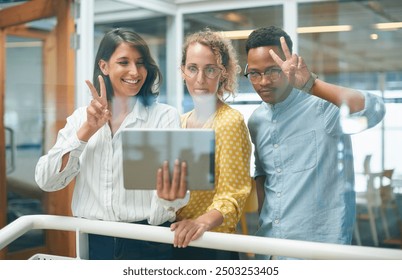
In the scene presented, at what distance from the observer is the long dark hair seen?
237 cm

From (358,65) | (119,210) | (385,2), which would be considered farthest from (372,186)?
(119,210)

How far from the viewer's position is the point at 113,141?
2383mm

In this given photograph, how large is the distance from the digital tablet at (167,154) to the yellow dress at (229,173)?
0.03m

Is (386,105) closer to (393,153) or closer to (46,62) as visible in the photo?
(393,153)

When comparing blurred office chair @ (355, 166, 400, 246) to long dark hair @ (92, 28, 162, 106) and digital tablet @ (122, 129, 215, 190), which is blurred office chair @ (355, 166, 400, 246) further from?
long dark hair @ (92, 28, 162, 106)

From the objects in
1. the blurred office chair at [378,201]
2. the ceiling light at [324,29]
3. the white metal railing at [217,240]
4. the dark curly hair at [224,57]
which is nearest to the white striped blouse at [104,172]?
the white metal railing at [217,240]

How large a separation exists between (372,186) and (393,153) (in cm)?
14

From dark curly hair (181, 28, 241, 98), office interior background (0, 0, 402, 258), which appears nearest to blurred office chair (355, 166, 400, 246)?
office interior background (0, 0, 402, 258)

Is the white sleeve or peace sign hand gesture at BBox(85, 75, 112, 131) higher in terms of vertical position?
peace sign hand gesture at BBox(85, 75, 112, 131)

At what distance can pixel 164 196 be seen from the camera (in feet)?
7.44

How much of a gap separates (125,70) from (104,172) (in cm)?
43

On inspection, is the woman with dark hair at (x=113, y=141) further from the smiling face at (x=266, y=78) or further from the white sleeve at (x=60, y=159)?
the smiling face at (x=266, y=78)

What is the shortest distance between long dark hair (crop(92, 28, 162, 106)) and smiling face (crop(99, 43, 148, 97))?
0.05 feet

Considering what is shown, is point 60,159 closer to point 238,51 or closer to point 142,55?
point 142,55
